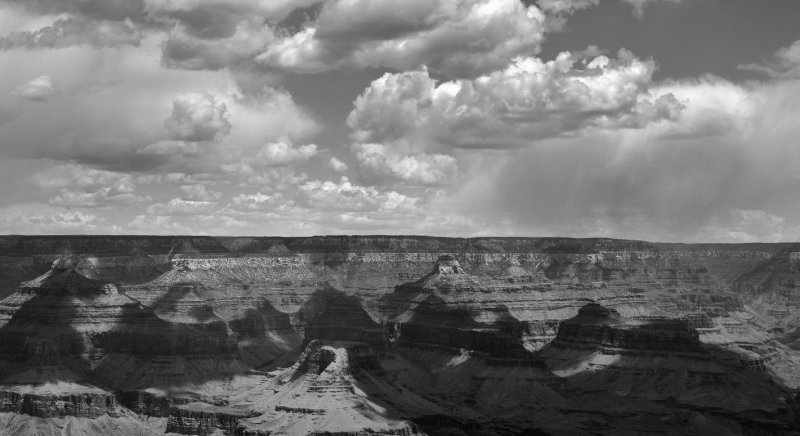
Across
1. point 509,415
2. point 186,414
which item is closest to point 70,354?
point 186,414

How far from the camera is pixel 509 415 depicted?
17188cm

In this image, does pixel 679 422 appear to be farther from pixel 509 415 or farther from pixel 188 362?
pixel 188 362

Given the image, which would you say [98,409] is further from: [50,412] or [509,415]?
[509,415]

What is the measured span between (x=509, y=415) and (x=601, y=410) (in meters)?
14.3

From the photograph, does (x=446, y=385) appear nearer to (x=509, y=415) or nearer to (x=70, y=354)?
(x=509, y=415)

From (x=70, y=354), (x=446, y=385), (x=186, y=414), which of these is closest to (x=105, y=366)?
(x=70, y=354)

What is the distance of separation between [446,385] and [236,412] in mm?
51631

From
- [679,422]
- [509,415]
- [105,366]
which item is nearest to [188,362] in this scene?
[105,366]

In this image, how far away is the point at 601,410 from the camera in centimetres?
17538

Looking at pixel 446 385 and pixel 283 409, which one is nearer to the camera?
pixel 283 409

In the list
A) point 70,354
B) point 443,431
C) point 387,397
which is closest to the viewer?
point 443,431

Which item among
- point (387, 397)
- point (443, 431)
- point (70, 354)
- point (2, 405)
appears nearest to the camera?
point (443, 431)

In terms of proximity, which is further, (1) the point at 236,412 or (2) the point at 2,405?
(2) the point at 2,405

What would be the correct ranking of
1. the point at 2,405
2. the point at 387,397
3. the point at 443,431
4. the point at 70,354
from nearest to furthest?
the point at 443,431 < the point at 387,397 < the point at 2,405 < the point at 70,354
